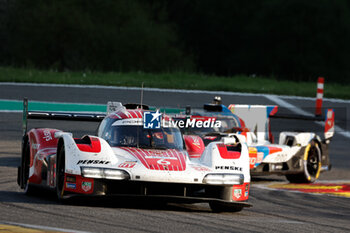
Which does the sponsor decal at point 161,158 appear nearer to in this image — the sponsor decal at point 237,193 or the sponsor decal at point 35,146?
the sponsor decal at point 237,193

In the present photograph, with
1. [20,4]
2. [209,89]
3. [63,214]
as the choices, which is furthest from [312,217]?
[20,4]

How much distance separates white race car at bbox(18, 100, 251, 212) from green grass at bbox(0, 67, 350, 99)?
18.5m

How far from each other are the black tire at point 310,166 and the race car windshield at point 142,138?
5.15m

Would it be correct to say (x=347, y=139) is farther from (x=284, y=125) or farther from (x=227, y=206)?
(x=227, y=206)

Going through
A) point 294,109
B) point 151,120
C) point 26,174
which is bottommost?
point 26,174

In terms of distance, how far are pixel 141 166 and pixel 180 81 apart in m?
23.0

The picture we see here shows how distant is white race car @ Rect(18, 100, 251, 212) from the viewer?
9086 mm

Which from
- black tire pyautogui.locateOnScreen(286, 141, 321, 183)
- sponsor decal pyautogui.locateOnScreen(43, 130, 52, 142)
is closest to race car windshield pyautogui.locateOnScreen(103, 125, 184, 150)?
sponsor decal pyautogui.locateOnScreen(43, 130, 52, 142)

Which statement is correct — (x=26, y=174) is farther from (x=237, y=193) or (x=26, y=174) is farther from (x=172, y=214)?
(x=237, y=193)

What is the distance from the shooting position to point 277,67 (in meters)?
67.8

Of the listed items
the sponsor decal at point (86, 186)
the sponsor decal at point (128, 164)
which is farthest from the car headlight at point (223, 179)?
the sponsor decal at point (86, 186)

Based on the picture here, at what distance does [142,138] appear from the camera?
10.2 metres

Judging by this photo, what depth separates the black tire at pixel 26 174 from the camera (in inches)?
417

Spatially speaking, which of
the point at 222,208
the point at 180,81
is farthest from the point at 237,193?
the point at 180,81
